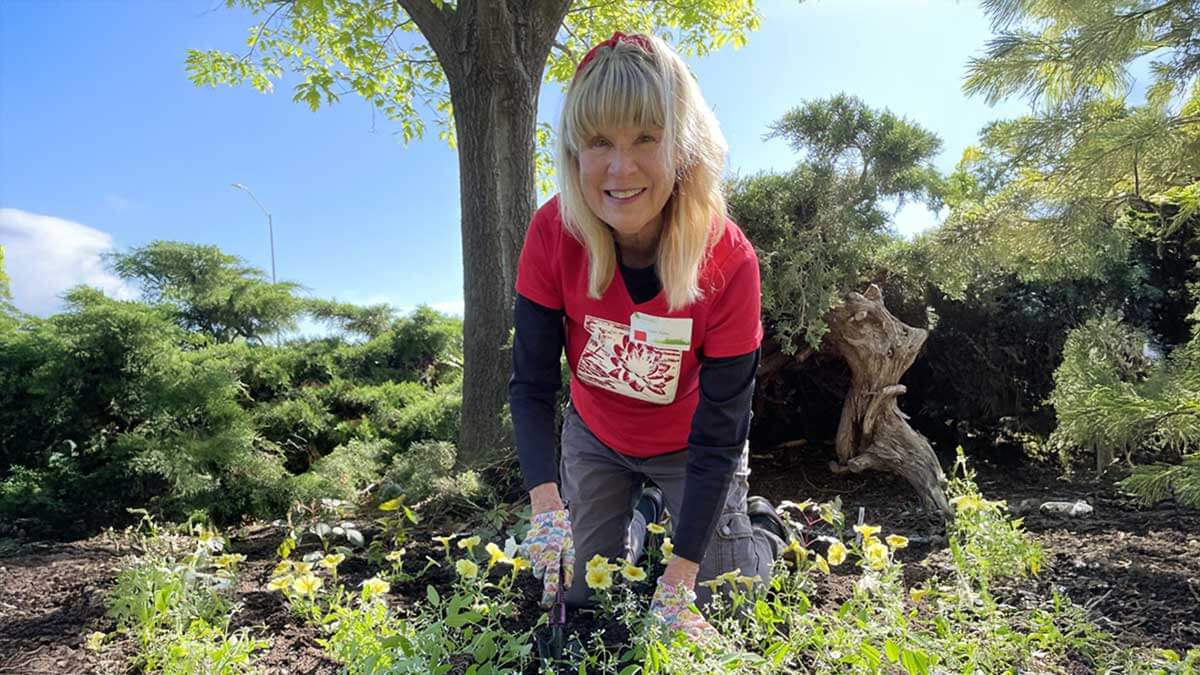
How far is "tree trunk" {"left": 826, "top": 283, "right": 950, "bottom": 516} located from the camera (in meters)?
3.09

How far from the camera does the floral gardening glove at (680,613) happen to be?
4.42 ft

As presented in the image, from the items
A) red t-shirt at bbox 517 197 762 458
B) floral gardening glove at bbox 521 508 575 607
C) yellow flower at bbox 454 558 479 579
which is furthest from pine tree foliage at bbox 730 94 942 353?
yellow flower at bbox 454 558 479 579

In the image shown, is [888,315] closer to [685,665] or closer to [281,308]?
[685,665]

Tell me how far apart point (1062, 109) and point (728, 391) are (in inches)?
93.6

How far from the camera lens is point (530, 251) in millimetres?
2008

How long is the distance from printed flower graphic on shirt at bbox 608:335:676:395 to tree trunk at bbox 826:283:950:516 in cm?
148

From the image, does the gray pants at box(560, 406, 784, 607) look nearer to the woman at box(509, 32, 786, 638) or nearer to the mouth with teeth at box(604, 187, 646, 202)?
the woman at box(509, 32, 786, 638)

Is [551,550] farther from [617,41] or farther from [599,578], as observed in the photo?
[617,41]

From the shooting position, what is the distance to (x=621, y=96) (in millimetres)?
1570

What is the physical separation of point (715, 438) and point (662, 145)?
0.74 m

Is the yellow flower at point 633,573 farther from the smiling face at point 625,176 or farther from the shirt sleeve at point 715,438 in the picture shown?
the smiling face at point 625,176

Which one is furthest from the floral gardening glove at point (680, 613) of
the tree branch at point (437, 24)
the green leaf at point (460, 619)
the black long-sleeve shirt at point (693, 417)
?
the tree branch at point (437, 24)

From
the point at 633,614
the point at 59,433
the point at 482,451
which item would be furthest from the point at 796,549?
the point at 59,433

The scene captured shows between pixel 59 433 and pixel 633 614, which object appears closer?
pixel 633 614
